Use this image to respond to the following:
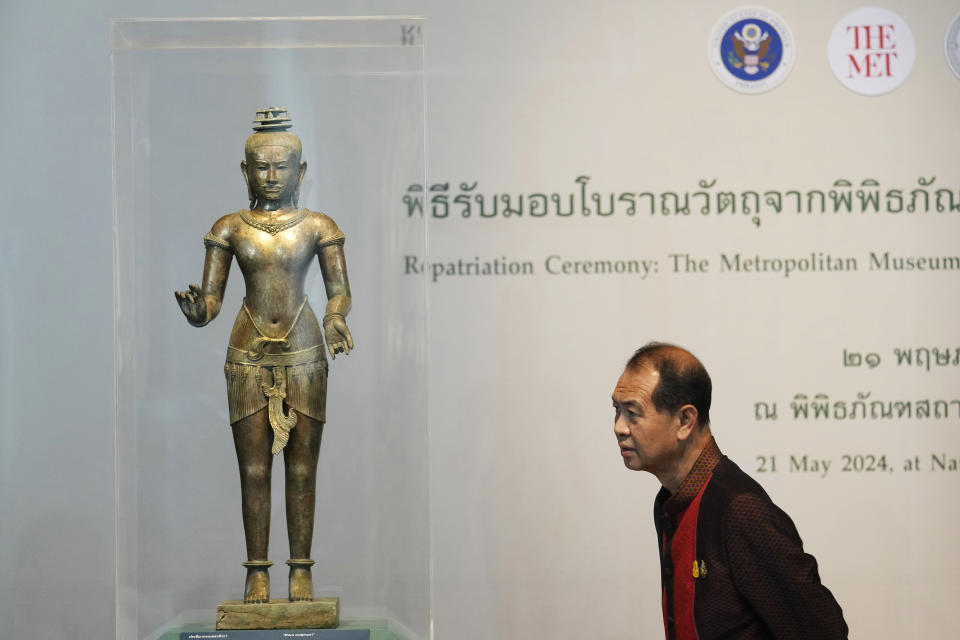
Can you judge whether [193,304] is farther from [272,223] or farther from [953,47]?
[953,47]

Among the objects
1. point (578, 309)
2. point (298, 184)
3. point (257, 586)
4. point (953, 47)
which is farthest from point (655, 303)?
Answer: point (257, 586)

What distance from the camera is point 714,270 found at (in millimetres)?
4121

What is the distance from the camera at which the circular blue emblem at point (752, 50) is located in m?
4.11

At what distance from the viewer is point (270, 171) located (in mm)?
3113

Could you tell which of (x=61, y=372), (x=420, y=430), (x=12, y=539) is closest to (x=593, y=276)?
(x=420, y=430)

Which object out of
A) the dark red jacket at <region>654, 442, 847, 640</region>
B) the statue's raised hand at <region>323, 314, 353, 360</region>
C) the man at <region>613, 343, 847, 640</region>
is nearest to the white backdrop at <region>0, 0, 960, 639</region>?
the statue's raised hand at <region>323, 314, 353, 360</region>

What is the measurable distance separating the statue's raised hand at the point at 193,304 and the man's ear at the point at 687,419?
121 centimetres

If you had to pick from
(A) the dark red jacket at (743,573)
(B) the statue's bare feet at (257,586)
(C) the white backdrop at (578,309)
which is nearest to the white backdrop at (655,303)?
(C) the white backdrop at (578,309)

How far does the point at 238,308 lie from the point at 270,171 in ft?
1.21

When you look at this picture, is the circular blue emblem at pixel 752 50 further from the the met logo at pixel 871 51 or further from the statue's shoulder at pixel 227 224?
the statue's shoulder at pixel 227 224

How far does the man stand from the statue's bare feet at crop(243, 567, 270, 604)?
3.29ft

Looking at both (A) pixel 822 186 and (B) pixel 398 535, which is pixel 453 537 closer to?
(B) pixel 398 535

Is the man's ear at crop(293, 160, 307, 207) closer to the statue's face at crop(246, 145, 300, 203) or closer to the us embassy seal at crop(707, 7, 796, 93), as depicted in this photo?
the statue's face at crop(246, 145, 300, 203)

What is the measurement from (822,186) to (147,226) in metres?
2.23
